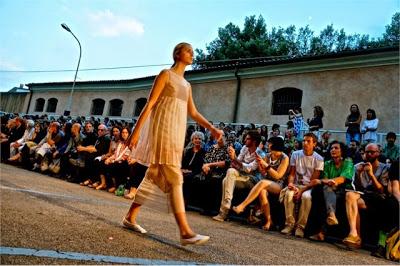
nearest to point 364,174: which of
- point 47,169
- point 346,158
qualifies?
point 346,158

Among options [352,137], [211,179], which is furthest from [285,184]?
[352,137]

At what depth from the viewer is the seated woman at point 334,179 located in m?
4.97

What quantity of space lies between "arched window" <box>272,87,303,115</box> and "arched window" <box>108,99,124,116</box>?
11.8 metres

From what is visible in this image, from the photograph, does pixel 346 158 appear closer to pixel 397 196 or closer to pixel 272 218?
pixel 397 196

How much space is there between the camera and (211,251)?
3.15 meters

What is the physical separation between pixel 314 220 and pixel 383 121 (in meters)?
7.79

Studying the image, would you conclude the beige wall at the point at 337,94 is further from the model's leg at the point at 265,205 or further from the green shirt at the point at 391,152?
the model's leg at the point at 265,205

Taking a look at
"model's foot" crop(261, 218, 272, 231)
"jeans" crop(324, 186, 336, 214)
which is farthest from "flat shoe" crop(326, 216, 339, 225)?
"model's foot" crop(261, 218, 272, 231)

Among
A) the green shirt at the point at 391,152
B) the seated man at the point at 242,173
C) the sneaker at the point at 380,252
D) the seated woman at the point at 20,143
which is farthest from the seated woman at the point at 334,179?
the seated woman at the point at 20,143

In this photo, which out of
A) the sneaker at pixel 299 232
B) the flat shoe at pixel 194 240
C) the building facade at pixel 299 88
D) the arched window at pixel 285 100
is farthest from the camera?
the arched window at pixel 285 100

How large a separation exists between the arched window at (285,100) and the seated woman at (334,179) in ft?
30.0

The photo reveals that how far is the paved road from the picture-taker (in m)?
2.37

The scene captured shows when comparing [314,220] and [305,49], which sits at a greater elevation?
[305,49]

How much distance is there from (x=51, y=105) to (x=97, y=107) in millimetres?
6491
